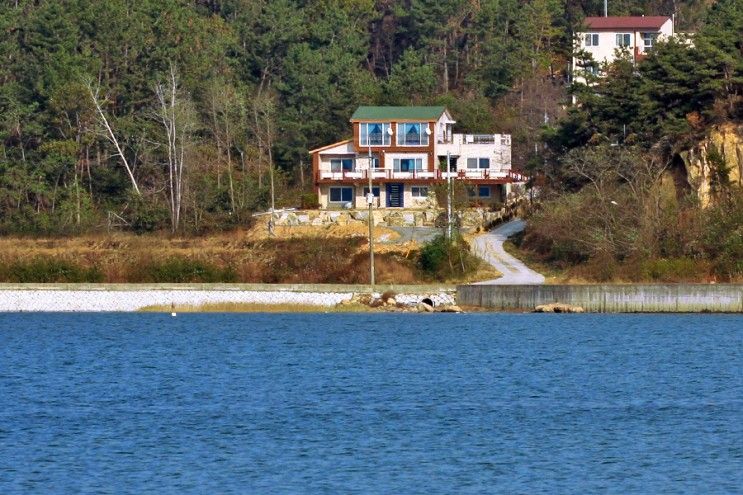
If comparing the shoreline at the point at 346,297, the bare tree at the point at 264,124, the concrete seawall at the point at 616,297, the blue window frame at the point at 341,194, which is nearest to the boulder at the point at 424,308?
the shoreline at the point at 346,297

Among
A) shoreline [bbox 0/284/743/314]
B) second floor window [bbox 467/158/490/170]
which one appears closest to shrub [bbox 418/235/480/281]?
shoreline [bbox 0/284/743/314]

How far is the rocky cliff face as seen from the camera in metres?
79.3

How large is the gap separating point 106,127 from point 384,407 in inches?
2443

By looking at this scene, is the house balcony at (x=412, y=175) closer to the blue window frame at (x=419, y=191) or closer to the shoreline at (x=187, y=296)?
the blue window frame at (x=419, y=191)

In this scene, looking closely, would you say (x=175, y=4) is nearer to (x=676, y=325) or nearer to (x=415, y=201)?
(x=415, y=201)

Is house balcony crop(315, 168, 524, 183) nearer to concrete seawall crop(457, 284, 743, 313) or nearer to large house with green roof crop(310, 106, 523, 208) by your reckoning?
large house with green roof crop(310, 106, 523, 208)

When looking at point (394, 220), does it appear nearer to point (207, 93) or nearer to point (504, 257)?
point (504, 257)

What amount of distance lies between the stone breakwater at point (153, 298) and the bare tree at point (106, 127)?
24965mm

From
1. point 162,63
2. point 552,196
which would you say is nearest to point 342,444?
point 552,196

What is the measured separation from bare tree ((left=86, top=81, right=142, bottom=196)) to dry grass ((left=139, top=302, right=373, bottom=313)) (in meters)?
27.4

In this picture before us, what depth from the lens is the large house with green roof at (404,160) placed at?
99812mm

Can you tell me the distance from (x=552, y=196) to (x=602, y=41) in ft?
99.2

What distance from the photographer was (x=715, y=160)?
7950 centimetres

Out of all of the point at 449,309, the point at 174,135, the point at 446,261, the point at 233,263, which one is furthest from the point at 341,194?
the point at 449,309
